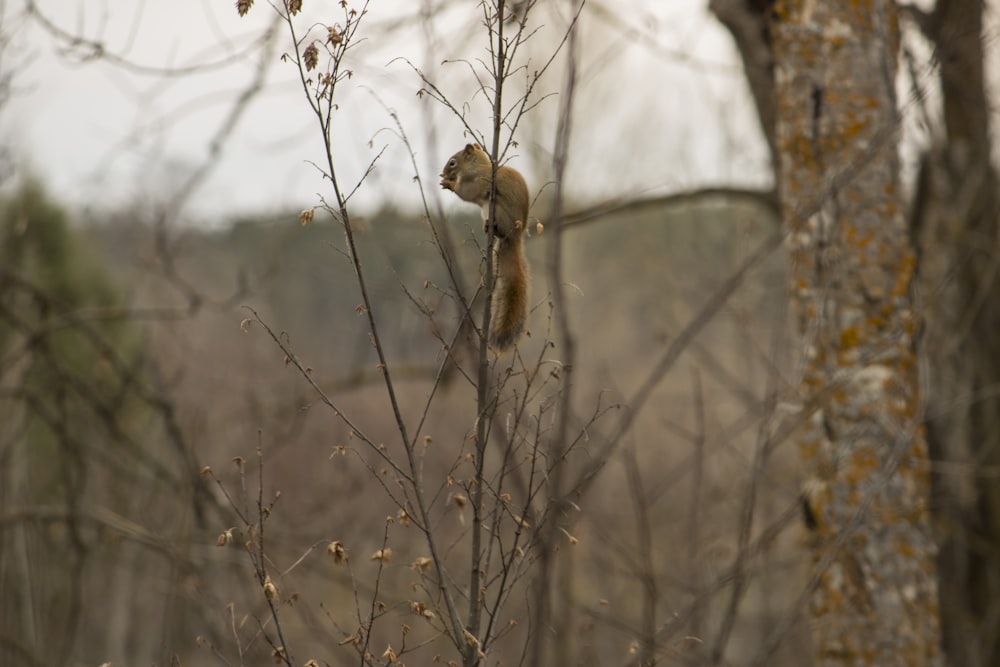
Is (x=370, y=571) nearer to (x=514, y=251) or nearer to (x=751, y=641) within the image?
(x=751, y=641)

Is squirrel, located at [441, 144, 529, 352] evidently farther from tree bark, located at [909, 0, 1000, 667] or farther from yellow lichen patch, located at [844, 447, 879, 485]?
tree bark, located at [909, 0, 1000, 667]

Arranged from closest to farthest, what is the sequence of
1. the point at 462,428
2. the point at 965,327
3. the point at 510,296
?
1. the point at 510,296
2. the point at 965,327
3. the point at 462,428

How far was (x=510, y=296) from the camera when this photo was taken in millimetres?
1965

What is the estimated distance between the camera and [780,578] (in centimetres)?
1022

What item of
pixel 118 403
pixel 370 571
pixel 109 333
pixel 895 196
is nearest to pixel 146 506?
pixel 118 403

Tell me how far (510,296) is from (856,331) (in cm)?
133

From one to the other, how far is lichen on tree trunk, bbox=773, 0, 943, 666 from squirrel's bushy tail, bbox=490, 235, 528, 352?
3.45ft

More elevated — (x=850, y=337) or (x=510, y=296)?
(x=510, y=296)

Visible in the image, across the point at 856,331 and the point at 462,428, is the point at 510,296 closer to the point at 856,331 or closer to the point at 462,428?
the point at 856,331

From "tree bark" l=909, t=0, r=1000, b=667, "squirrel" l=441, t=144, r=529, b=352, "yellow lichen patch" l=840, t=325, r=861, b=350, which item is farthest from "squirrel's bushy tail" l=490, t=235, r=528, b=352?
"tree bark" l=909, t=0, r=1000, b=667

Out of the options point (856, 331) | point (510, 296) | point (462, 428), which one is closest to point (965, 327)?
point (856, 331)

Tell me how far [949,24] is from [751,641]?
28.7ft

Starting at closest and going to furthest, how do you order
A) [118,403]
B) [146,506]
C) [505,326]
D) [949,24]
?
1. [505,326]
2. [949,24]
3. [118,403]
4. [146,506]

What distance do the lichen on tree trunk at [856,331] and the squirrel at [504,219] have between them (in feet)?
3.48
